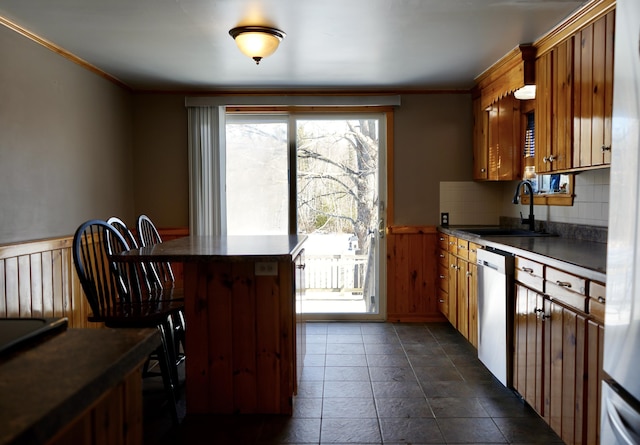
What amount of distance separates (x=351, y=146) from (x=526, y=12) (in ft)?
7.24

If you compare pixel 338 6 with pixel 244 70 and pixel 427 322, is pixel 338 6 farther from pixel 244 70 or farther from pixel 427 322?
pixel 427 322

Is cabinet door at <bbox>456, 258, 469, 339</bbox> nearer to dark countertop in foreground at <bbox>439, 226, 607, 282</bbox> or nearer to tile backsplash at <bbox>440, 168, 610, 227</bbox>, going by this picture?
dark countertop in foreground at <bbox>439, 226, 607, 282</bbox>

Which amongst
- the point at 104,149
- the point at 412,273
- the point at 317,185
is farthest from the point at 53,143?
the point at 412,273

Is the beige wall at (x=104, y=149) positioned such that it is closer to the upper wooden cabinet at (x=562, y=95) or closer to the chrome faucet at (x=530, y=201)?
the upper wooden cabinet at (x=562, y=95)

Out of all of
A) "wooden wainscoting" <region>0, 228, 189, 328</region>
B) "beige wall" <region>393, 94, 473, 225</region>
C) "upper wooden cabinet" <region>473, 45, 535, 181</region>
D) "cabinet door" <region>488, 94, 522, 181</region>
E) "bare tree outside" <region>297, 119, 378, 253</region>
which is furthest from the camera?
"bare tree outside" <region>297, 119, 378, 253</region>

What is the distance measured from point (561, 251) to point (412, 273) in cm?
223

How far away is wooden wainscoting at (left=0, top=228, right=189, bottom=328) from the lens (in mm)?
2729

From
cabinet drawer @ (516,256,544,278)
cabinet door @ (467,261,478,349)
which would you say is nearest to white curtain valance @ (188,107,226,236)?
cabinet door @ (467,261,478,349)

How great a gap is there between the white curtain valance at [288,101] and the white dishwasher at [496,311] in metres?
1.93

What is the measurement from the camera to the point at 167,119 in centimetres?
460

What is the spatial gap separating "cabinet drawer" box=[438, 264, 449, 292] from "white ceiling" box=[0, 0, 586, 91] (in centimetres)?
168

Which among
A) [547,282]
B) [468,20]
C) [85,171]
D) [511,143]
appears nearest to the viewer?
[547,282]

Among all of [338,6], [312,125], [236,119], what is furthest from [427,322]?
[338,6]

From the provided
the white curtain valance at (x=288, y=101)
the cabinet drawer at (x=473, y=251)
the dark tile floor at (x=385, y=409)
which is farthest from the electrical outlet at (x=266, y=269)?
the white curtain valance at (x=288, y=101)
